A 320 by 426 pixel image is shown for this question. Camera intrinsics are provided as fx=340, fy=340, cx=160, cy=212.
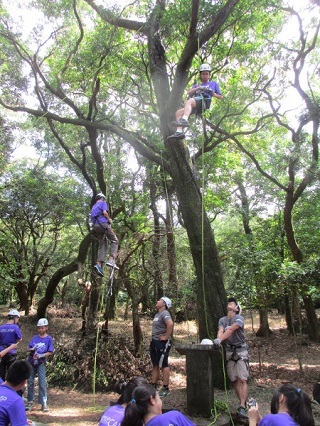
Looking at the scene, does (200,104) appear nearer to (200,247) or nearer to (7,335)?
(200,247)

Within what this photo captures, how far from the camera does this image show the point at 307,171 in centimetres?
956

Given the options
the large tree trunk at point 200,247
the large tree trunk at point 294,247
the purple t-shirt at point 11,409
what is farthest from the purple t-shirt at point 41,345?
the large tree trunk at point 294,247

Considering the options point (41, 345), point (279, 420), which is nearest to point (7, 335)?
point (41, 345)

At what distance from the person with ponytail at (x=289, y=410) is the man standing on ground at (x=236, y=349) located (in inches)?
89.2

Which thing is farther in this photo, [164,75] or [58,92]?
[58,92]

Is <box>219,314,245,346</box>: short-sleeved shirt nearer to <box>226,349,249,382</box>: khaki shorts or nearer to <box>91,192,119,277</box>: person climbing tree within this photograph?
<box>226,349,249,382</box>: khaki shorts

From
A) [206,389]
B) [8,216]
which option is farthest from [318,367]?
[8,216]

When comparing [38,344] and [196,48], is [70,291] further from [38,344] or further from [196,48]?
[196,48]

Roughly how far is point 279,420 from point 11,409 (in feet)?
6.67

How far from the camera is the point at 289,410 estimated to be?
246 cm

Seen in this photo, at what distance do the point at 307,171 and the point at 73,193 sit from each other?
9158mm

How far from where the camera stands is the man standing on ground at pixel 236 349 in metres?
4.88

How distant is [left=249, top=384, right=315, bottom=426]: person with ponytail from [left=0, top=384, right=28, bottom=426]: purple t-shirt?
73.3 inches

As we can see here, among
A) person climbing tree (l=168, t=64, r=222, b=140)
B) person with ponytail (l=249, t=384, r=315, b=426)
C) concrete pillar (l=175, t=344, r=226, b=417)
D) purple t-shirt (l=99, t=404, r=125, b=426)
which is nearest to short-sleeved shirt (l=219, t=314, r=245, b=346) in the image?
concrete pillar (l=175, t=344, r=226, b=417)
